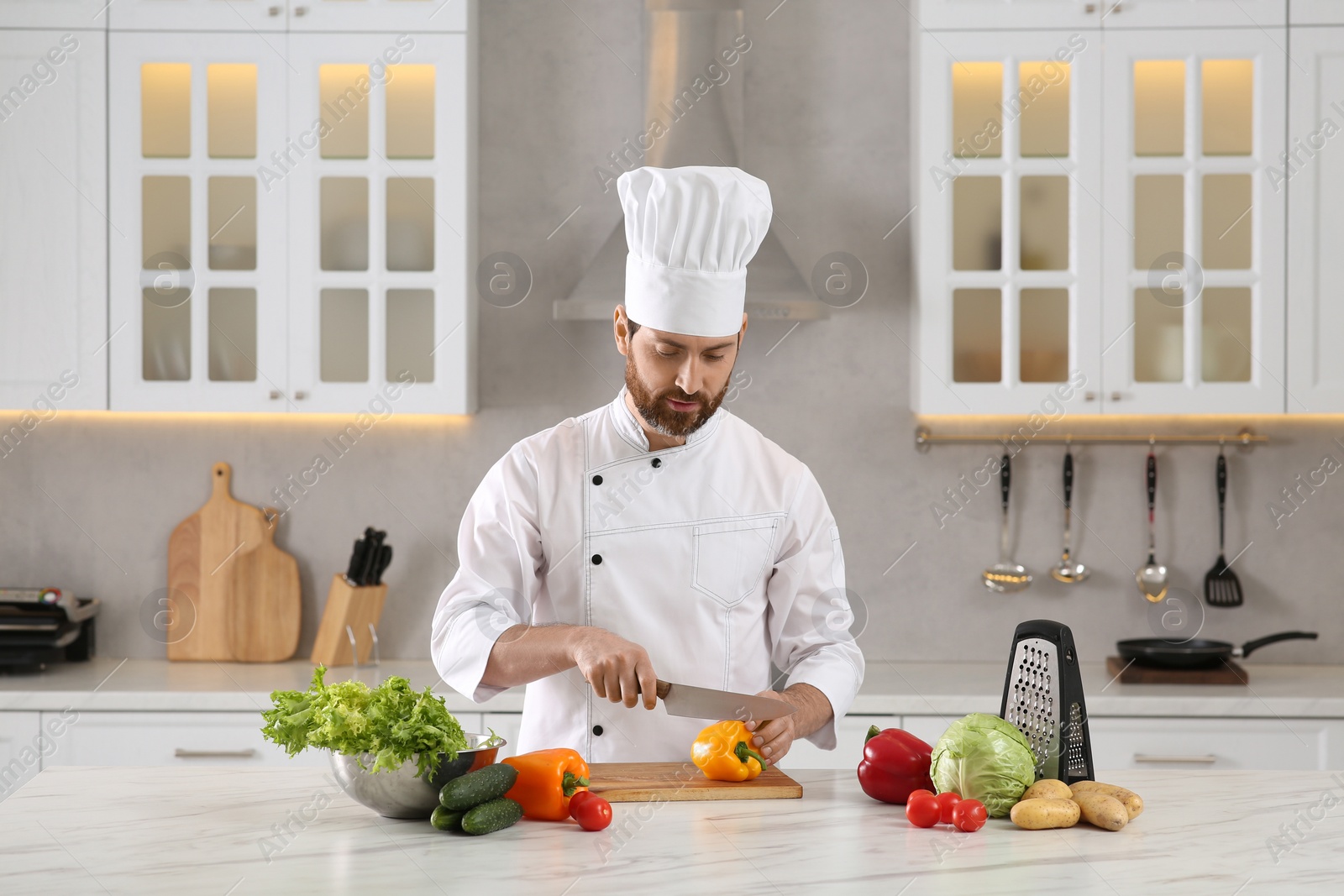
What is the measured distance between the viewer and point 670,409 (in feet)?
6.24

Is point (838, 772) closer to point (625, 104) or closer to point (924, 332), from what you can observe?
point (924, 332)

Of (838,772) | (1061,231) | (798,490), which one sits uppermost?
(1061,231)

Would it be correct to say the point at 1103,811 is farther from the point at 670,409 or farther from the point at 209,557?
the point at 209,557

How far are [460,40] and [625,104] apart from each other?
55cm

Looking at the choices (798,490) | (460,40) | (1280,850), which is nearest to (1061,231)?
(798,490)

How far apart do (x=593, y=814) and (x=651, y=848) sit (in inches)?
3.9

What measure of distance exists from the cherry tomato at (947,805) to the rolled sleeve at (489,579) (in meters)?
0.73

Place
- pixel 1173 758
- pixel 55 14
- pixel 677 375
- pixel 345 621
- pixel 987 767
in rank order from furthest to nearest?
1. pixel 345 621
2. pixel 55 14
3. pixel 1173 758
4. pixel 677 375
5. pixel 987 767

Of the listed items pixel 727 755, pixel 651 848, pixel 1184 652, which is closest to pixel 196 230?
pixel 727 755

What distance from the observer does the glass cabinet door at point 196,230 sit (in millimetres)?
3129

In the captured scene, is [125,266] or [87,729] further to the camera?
[125,266]

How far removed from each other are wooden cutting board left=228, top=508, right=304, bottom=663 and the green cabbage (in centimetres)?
235

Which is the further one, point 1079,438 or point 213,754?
point 1079,438

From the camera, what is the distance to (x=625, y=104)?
3.44m
